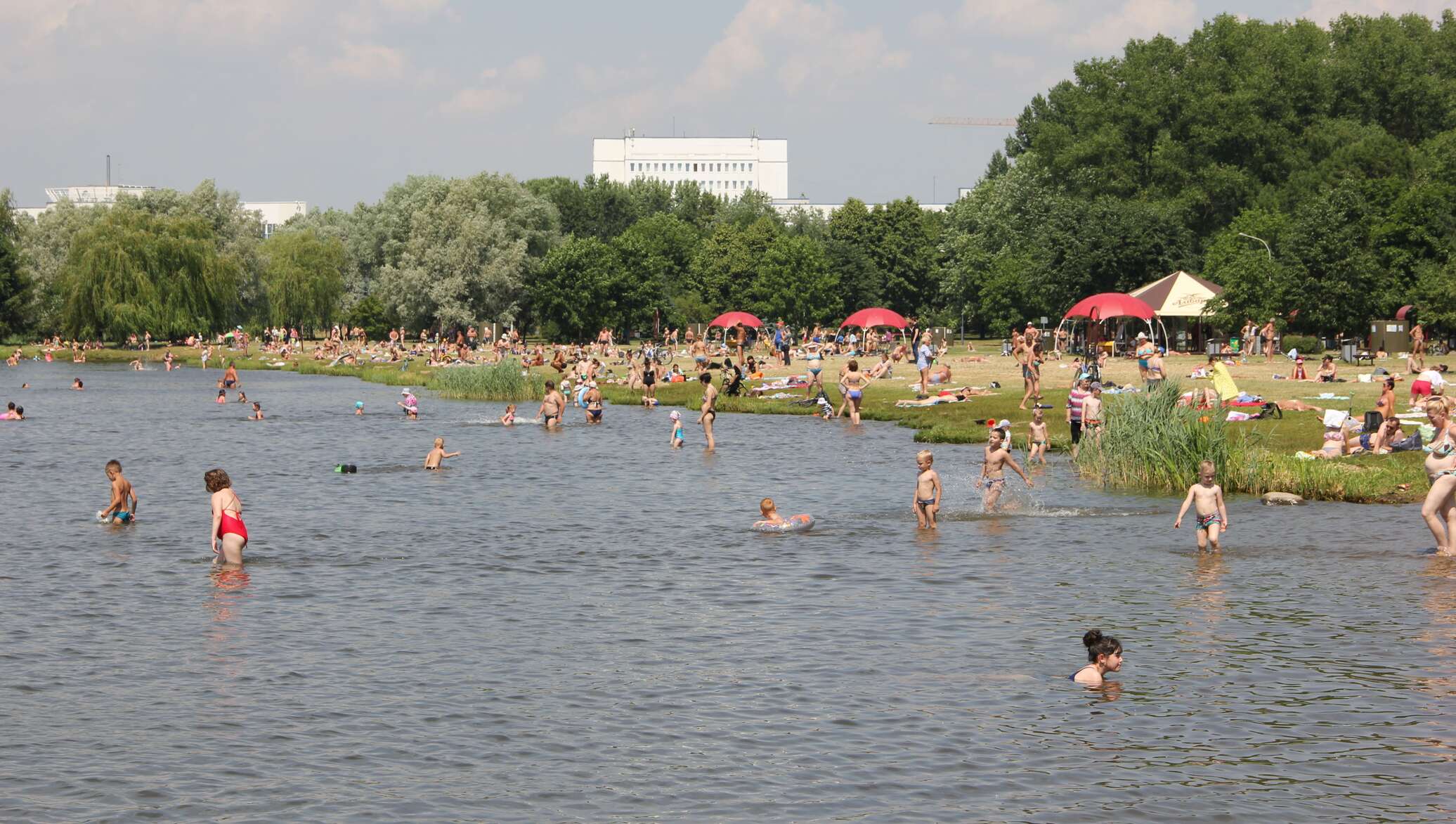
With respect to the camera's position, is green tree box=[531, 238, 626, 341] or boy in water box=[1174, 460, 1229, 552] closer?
boy in water box=[1174, 460, 1229, 552]

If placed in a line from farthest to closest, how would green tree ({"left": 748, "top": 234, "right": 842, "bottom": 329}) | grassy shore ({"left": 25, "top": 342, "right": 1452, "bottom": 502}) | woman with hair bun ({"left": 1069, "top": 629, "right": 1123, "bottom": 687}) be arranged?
green tree ({"left": 748, "top": 234, "right": 842, "bottom": 329}), grassy shore ({"left": 25, "top": 342, "right": 1452, "bottom": 502}), woman with hair bun ({"left": 1069, "top": 629, "right": 1123, "bottom": 687})

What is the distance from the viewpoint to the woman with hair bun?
1622 centimetres

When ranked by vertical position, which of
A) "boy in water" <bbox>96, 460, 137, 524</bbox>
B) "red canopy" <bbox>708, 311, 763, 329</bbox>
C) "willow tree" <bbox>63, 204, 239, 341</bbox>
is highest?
"willow tree" <bbox>63, 204, 239, 341</bbox>

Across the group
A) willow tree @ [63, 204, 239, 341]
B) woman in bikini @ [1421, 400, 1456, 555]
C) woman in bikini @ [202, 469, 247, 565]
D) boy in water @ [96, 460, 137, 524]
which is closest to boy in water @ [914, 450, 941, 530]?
woman in bikini @ [1421, 400, 1456, 555]

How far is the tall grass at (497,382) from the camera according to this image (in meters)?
62.8

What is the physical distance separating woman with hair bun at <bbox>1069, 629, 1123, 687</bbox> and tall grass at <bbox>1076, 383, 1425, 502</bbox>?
45.7 feet

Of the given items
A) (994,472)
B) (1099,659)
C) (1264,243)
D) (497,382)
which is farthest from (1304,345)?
(1099,659)

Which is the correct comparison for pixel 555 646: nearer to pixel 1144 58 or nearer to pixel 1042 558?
pixel 1042 558

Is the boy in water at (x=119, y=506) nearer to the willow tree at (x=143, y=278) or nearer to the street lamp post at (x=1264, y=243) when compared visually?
the street lamp post at (x=1264, y=243)

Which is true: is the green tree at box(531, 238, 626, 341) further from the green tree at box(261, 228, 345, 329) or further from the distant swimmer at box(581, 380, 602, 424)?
the distant swimmer at box(581, 380, 602, 424)

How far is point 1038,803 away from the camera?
1274 cm

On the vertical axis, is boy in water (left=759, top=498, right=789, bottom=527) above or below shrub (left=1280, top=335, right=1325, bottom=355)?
below

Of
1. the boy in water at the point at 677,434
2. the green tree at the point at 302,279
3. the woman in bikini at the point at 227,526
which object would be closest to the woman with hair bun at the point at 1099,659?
the woman in bikini at the point at 227,526

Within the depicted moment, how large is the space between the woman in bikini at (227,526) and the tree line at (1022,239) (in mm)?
52366
